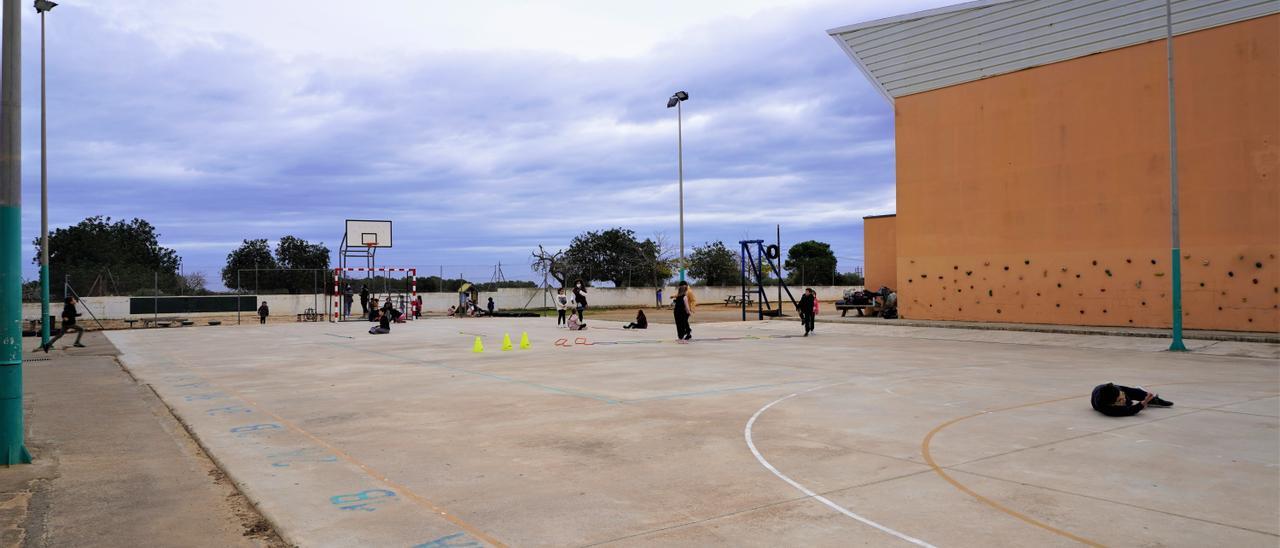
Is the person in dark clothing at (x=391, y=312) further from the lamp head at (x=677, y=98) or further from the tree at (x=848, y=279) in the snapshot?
the tree at (x=848, y=279)

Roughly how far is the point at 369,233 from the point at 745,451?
40769 mm

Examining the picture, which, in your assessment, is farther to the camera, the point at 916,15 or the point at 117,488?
the point at 916,15

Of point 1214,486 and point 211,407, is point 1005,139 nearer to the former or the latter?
point 1214,486

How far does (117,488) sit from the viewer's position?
6.04 m

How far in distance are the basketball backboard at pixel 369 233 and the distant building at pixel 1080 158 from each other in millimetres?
28057

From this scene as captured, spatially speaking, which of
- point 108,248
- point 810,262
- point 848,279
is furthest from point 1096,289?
point 108,248

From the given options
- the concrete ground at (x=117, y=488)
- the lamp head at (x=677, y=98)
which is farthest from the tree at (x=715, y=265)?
the concrete ground at (x=117, y=488)

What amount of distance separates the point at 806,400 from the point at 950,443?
9.51ft

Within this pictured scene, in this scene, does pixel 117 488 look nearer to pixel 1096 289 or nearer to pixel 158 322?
pixel 1096 289

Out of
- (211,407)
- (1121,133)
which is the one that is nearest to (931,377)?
(211,407)

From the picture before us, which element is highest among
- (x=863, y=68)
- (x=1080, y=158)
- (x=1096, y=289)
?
(x=863, y=68)

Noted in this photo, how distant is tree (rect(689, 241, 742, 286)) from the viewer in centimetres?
6875

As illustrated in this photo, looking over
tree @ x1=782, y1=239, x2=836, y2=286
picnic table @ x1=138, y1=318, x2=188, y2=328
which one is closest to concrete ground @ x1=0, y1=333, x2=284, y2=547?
picnic table @ x1=138, y1=318, x2=188, y2=328

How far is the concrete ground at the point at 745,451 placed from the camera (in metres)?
4.98
